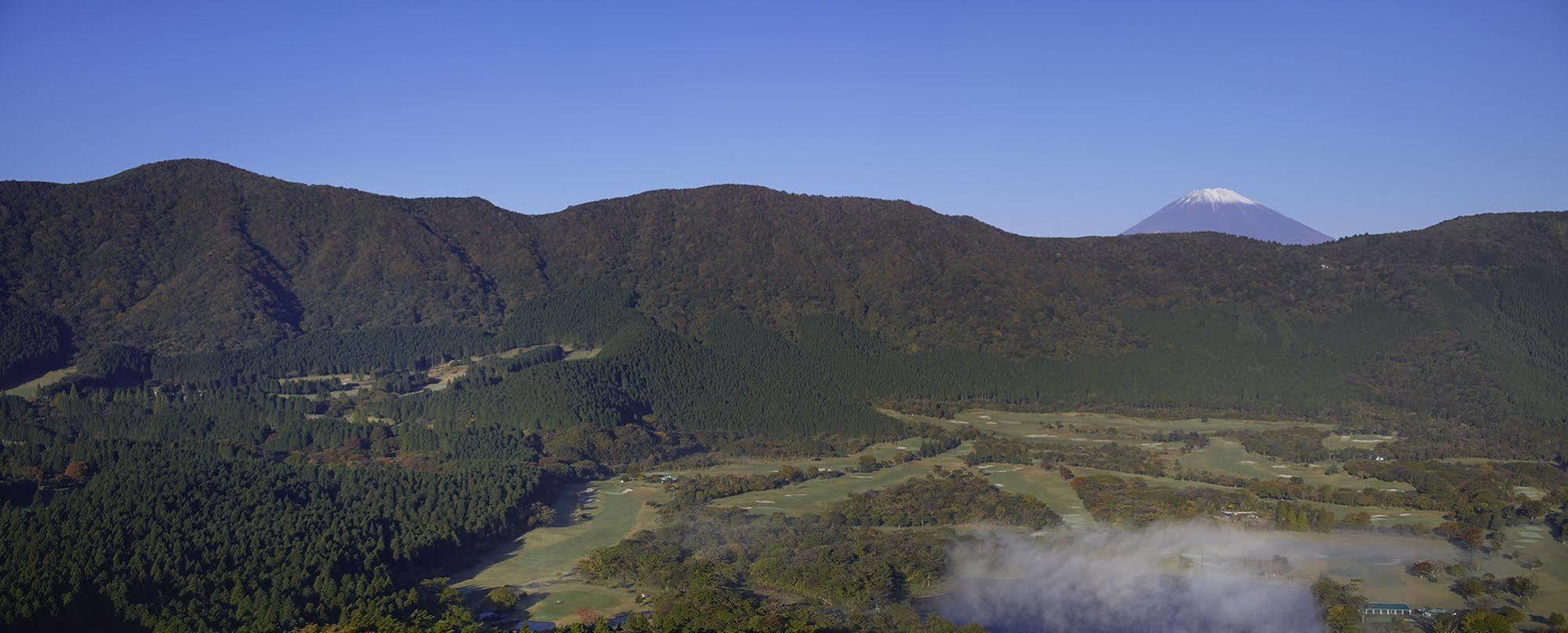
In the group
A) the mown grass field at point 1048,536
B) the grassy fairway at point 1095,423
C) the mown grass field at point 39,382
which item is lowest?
the mown grass field at point 1048,536

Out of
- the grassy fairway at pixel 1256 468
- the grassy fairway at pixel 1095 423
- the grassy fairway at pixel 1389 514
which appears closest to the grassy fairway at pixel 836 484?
the grassy fairway at pixel 1095 423

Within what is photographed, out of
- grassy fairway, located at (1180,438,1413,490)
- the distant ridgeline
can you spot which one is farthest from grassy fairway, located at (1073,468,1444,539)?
the distant ridgeline

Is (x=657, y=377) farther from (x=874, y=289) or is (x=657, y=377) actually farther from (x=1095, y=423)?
(x=1095, y=423)

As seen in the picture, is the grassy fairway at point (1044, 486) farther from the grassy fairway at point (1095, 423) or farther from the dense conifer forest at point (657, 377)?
the grassy fairway at point (1095, 423)

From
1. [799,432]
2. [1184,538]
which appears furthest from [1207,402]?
[1184,538]

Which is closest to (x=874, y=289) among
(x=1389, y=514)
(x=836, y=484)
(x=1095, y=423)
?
(x=1095, y=423)

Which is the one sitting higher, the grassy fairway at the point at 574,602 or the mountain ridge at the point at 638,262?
the mountain ridge at the point at 638,262

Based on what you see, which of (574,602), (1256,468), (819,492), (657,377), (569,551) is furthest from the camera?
(657,377)

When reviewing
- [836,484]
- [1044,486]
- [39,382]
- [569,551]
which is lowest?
[569,551]
